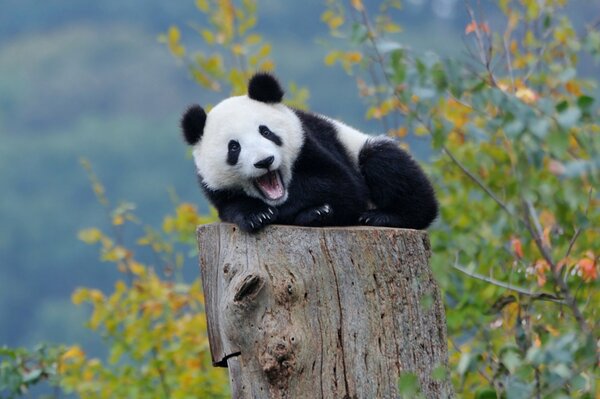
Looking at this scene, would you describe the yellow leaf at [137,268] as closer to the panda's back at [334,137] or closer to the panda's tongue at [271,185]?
the panda's back at [334,137]

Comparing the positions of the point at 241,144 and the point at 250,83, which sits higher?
the point at 250,83

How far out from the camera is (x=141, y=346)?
609cm

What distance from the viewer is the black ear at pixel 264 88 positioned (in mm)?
4359

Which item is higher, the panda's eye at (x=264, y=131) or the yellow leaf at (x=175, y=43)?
the yellow leaf at (x=175, y=43)

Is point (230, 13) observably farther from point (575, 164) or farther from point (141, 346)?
point (575, 164)

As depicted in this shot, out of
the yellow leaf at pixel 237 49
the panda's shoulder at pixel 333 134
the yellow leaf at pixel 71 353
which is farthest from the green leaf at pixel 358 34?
the yellow leaf at pixel 71 353

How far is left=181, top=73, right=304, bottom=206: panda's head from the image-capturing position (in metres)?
4.06

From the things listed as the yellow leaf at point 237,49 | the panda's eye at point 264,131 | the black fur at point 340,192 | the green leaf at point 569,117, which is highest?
the yellow leaf at point 237,49

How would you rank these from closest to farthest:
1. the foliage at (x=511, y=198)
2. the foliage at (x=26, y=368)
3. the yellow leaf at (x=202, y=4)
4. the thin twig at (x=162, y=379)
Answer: the foliage at (x=511, y=198), the foliage at (x=26, y=368), the thin twig at (x=162, y=379), the yellow leaf at (x=202, y=4)

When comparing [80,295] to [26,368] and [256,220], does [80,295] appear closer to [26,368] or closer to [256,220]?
[26,368]

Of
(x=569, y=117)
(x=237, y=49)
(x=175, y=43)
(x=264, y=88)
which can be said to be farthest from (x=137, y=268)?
(x=569, y=117)

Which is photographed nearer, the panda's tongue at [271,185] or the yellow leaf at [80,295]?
the panda's tongue at [271,185]

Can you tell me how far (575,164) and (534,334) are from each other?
2686mm

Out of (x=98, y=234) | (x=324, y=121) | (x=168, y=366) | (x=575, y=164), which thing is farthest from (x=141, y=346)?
(x=575, y=164)
